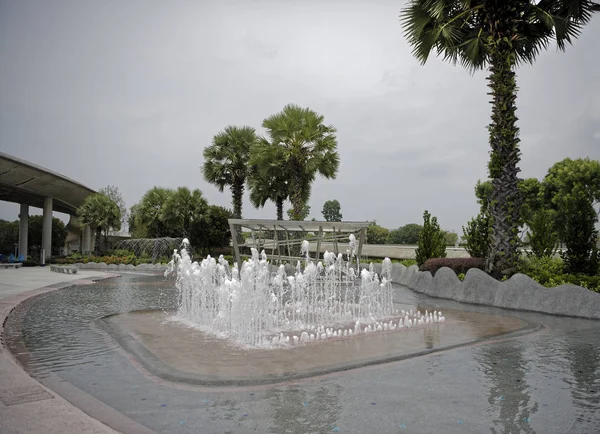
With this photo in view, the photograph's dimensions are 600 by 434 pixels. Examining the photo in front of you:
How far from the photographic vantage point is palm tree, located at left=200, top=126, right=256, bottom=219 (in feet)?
98.9

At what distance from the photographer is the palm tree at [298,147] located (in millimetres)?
24625

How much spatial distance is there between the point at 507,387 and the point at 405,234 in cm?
6920

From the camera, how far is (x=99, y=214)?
108ft

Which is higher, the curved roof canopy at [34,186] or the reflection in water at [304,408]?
the curved roof canopy at [34,186]

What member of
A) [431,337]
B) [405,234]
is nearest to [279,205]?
[431,337]

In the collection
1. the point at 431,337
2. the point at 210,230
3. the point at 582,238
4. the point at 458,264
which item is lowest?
the point at 431,337

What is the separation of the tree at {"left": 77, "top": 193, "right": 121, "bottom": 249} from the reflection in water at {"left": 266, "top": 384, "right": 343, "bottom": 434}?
1235 inches

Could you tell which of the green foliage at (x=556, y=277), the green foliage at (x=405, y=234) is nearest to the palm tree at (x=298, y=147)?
the green foliage at (x=556, y=277)

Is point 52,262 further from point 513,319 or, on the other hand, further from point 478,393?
point 478,393

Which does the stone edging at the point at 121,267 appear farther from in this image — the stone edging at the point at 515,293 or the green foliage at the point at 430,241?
the stone edging at the point at 515,293

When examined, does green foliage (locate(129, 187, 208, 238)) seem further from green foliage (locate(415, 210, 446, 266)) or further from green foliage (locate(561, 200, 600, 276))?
green foliage (locate(561, 200, 600, 276))

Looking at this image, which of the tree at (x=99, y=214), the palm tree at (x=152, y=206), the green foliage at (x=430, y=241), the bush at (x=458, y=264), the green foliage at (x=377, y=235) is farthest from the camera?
the green foliage at (x=377, y=235)

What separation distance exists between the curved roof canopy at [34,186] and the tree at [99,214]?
2.06 m

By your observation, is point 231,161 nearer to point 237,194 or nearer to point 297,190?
point 237,194
